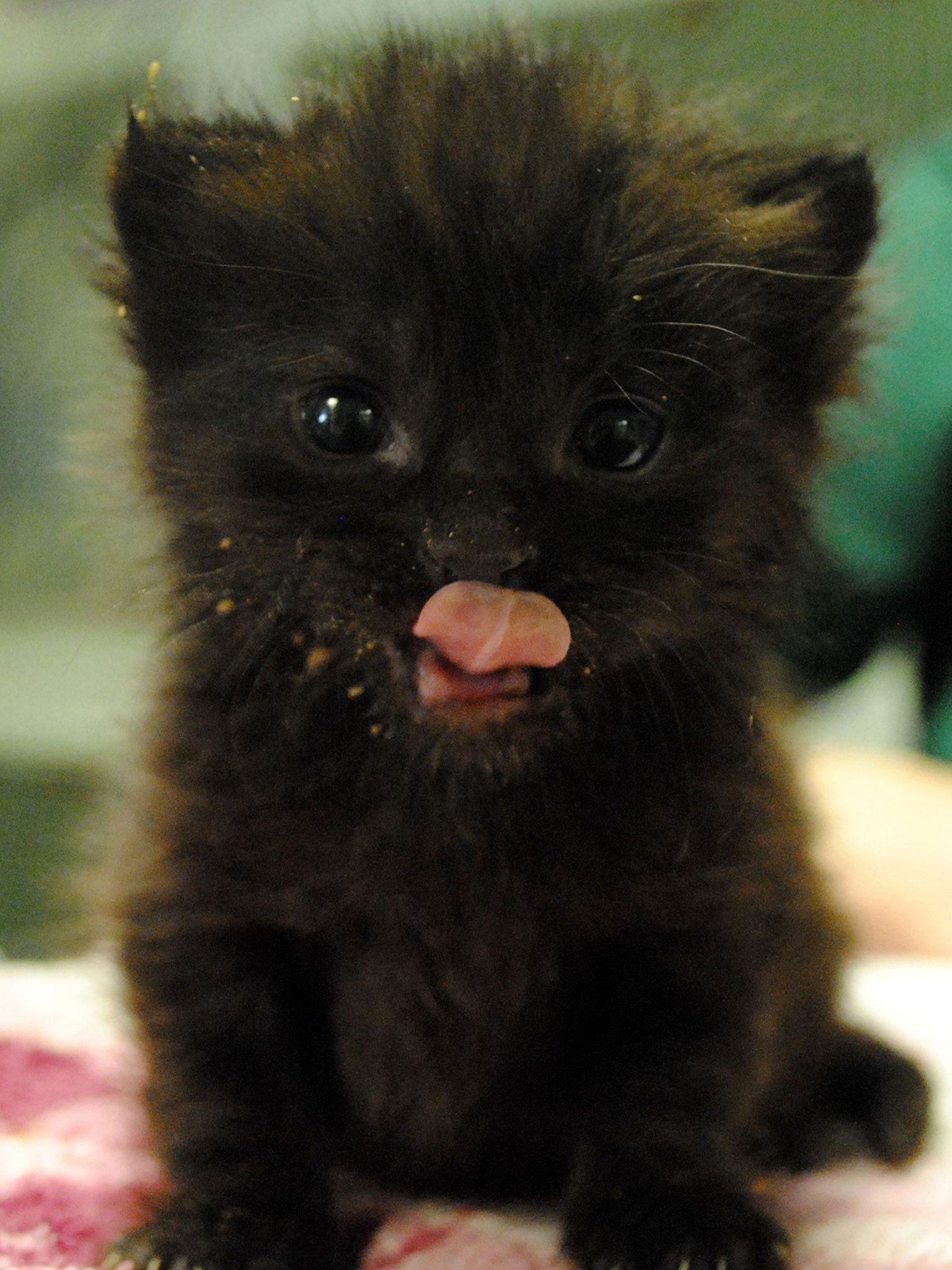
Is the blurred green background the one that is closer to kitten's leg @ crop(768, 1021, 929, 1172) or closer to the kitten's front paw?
the kitten's front paw

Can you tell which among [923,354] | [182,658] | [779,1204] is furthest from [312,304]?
[923,354]

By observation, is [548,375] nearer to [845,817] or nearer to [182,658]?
[182,658]

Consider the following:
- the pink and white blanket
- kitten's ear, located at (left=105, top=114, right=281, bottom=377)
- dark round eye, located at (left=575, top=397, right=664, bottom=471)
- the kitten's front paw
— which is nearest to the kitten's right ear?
kitten's ear, located at (left=105, top=114, right=281, bottom=377)

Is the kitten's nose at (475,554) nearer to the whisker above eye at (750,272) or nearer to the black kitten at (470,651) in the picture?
the black kitten at (470,651)

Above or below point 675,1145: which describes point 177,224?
above

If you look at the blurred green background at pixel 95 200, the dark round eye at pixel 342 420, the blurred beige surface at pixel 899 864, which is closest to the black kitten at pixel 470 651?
the dark round eye at pixel 342 420

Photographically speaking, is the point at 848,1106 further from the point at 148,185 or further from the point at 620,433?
the point at 148,185

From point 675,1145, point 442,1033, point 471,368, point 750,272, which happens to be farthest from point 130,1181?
point 750,272
